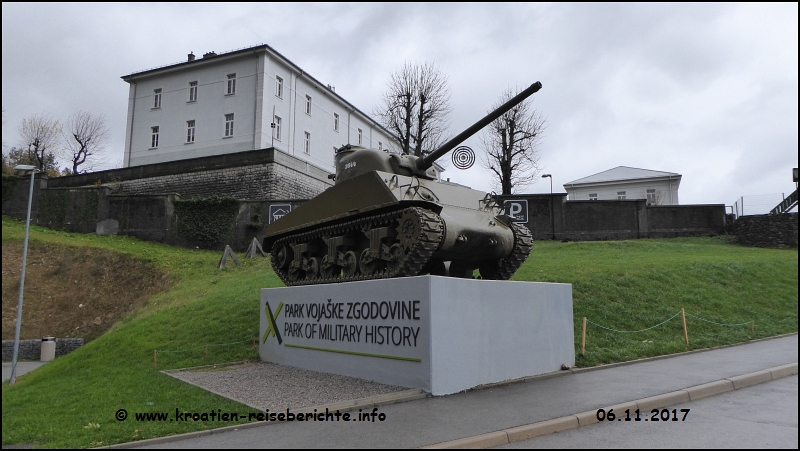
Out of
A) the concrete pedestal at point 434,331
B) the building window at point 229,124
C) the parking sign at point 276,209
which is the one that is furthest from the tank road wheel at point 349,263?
the building window at point 229,124

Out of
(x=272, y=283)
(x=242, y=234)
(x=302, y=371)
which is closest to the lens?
(x=302, y=371)

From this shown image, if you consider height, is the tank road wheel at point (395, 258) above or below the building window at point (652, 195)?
below

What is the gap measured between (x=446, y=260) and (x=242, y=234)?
18.8 m

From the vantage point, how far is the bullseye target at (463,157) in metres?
10.9

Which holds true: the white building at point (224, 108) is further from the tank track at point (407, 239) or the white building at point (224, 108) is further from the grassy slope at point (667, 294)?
the tank track at point (407, 239)

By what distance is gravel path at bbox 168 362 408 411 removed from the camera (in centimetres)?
722

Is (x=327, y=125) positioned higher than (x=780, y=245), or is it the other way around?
(x=327, y=125)

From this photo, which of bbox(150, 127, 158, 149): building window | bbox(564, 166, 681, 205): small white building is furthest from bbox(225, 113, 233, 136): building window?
bbox(564, 166, 681, 205): small white building

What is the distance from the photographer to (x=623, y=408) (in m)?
6.25

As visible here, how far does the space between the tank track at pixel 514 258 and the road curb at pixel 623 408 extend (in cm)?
402

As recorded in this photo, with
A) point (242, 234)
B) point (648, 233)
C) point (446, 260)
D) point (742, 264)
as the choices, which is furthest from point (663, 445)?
point (242, 234)

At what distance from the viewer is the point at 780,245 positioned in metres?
24.7

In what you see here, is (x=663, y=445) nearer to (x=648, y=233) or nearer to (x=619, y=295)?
→ (x=619, y=295)

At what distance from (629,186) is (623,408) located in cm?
4297
